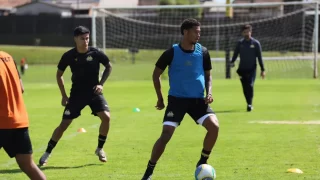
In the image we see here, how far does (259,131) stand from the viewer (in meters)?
13.1

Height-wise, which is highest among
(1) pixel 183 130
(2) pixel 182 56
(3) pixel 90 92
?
(2) pixel 182 56

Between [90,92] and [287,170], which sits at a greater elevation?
[90,92]

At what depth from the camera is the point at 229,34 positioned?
36938 mm

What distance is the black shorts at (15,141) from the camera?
6.66m

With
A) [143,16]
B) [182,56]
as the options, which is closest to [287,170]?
[182,56]

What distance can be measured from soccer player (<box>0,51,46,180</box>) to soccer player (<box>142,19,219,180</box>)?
208 centimetres

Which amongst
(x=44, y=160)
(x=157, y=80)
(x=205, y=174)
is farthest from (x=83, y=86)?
(x=205, y=174)

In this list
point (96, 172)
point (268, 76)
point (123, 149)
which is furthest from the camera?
point (268, 76)

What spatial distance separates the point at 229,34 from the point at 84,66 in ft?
90.4

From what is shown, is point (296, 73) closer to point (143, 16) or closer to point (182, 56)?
point (143, 16)

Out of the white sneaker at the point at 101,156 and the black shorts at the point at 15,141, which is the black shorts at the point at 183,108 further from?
the black shorts at the point at 15,141

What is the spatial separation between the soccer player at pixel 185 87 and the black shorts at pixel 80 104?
1.62 m

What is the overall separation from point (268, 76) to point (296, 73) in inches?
72.3

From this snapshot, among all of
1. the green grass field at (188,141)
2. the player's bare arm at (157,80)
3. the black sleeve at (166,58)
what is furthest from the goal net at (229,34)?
the black sleeve at (166,58)
